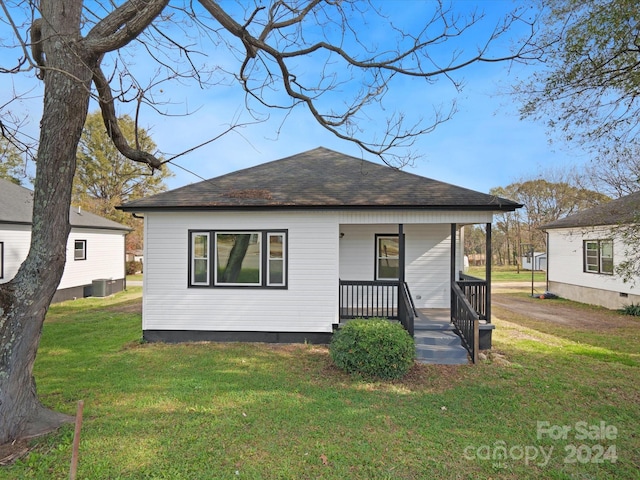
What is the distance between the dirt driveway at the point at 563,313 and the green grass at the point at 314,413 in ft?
9.78

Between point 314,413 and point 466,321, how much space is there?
3.79 m

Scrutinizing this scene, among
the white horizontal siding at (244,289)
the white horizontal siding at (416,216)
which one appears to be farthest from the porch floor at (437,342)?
the white horizontal siding at (416,216)

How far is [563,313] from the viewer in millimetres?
11656

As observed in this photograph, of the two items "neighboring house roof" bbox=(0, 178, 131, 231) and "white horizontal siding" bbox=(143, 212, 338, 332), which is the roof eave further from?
"neighboring house roof" bbox=(0, 178, 131, 231)

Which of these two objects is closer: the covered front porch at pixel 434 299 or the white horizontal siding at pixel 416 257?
the covered front porch at pixel 434 299

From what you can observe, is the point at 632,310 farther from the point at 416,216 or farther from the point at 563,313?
the point at 416,216

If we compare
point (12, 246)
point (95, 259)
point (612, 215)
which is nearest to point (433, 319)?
point (612, 215)

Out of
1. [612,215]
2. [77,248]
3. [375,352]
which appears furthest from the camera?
[77,248]

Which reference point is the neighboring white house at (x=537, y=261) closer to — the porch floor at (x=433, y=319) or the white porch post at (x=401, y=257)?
the porch floor at (x=433, y=319)

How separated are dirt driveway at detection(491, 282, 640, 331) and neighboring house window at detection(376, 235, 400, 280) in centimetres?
513

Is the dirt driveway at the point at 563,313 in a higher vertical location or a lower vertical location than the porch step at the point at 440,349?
lower

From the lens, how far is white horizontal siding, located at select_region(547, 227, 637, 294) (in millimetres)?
12192

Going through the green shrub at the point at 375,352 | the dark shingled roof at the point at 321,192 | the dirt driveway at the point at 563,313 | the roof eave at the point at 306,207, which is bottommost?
the dirt driveway at the point at 563,313

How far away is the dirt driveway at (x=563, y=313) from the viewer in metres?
9.97
